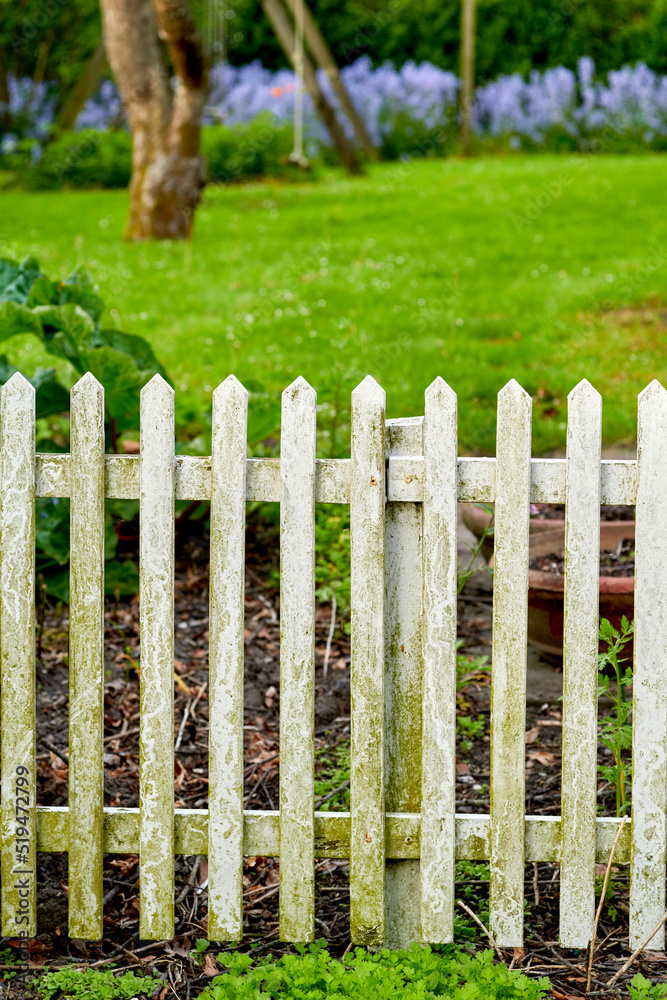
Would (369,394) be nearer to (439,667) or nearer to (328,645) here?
(439,667)

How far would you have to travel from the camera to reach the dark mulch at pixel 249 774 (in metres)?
2.31

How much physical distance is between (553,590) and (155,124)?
Answer: 7.33m

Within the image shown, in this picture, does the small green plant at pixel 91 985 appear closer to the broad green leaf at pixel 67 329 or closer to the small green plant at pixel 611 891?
the small green plant at pixel 611 891

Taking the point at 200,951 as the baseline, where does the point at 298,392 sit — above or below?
above

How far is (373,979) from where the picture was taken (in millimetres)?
1994

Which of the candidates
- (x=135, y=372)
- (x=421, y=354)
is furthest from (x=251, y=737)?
(x=421, y=354)

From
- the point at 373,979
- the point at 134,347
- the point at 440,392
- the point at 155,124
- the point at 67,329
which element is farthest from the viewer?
the point at 155,124

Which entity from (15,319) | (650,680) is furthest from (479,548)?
(15,319)

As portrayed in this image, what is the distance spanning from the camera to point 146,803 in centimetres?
225

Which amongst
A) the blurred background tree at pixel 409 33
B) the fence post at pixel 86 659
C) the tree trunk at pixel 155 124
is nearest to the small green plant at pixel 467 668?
the fence post at pixel 86 659

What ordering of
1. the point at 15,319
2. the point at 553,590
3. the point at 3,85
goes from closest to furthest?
the point at 553,590 → the point at 15,319 → the point at 3,85

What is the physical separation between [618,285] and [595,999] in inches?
214

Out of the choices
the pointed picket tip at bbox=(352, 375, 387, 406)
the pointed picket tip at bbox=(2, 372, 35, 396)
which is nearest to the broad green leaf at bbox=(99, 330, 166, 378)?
the pointed picket tip at bbox=(2, 372, 35, 396)

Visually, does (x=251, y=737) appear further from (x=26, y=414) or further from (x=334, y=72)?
(x=334, y=72)
